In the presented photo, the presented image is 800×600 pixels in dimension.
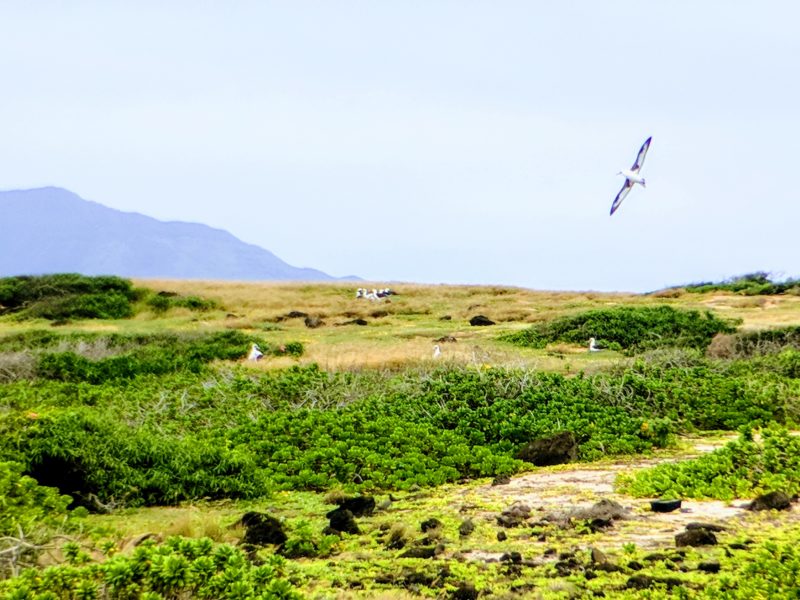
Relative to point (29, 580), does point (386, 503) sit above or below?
below

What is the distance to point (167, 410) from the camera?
1277 cm

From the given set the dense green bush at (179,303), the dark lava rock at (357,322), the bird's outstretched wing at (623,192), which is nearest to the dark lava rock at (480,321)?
the dark lava rock at (357,322)

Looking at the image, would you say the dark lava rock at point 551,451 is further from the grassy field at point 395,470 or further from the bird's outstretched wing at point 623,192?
the bird's outstretched wing at point 623,192

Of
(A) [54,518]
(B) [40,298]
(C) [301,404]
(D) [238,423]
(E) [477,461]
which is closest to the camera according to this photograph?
(A) [54,518]

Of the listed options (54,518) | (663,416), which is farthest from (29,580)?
(663,416)

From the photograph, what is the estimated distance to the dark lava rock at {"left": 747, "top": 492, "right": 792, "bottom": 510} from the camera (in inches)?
296

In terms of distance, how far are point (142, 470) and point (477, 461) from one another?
365 centimetres

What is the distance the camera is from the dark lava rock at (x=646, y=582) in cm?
570

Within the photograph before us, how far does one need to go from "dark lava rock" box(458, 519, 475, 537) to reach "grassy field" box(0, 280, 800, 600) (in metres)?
0.04

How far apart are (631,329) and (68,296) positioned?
68.3 ft

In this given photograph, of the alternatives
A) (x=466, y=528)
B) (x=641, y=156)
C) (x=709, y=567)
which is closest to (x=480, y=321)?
(x=641, y=156)

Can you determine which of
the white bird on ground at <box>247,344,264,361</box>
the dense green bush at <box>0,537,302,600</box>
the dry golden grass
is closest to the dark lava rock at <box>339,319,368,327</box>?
the dry golden grass

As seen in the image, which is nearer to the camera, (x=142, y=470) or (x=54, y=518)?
(x=54, y=518)

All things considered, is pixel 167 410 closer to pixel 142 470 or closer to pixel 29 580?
pixel 142 470
